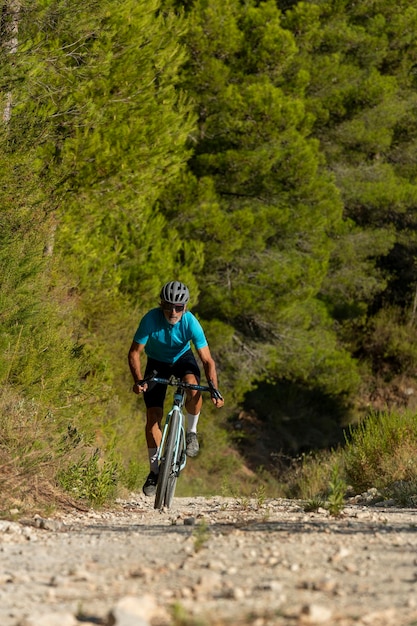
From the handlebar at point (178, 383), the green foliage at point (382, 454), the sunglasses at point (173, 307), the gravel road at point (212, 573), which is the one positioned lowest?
the gravel road at point (212, 573)

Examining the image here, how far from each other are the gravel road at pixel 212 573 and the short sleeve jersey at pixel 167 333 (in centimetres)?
224

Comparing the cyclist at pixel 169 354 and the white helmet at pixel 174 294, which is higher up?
the white helmet at pixel 174 294

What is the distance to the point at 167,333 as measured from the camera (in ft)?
31.9

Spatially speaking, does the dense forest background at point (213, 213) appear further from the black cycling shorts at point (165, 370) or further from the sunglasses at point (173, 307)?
the sunglasses at point (173, 307)

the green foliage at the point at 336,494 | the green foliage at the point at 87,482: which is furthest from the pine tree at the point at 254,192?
the green foliage at the point at 336,494

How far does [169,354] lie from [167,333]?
26 centimetres

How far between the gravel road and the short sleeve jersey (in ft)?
7.34

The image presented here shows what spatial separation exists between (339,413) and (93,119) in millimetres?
16593

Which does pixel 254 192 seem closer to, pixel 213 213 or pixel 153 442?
pixel 213 213

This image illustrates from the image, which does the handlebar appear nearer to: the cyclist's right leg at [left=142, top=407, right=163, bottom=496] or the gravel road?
the cyclist's right leg at [left=142, top=407, right=163, bottom=496]

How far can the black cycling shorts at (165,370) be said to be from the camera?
392 inches

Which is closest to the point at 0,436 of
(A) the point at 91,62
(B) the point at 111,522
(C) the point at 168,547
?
(B) the point at 111,522

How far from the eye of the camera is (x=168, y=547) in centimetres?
628

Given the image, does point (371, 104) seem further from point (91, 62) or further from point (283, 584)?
point (283, 584)
